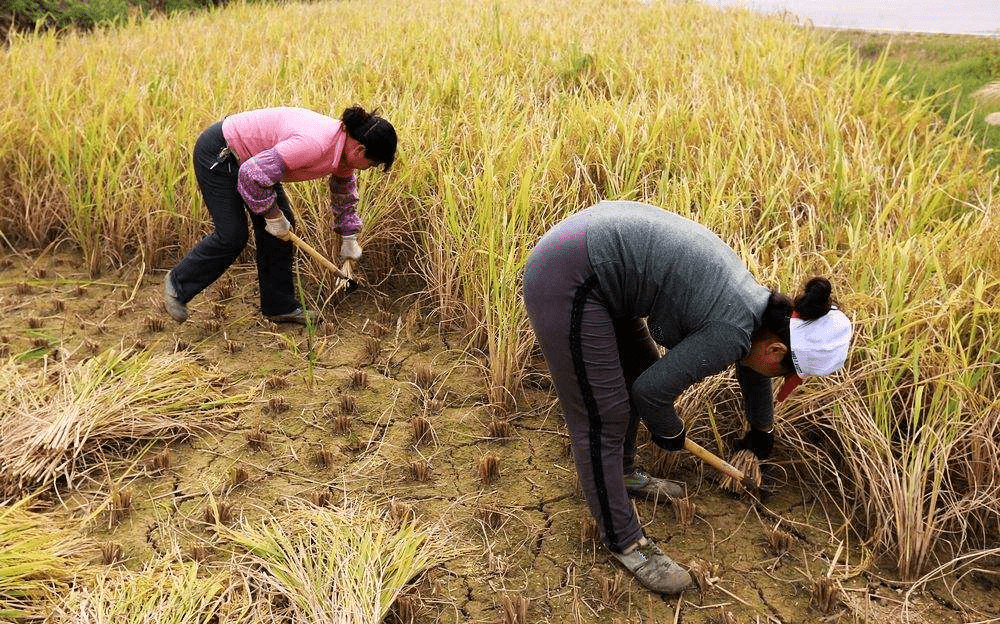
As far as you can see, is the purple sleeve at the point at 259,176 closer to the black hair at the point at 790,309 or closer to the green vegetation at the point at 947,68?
the black hair at the point at 790,309

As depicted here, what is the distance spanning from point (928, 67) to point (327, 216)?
235 inches

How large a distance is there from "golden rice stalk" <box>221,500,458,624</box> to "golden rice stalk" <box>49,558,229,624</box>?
0.12 meters

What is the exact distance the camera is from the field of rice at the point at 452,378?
217cm

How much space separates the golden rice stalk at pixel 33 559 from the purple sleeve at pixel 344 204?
1580 millimetres

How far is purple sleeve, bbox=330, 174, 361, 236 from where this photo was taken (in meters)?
3.18

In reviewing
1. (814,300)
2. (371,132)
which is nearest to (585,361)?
(814,300)

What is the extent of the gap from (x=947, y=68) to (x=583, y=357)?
621 cm

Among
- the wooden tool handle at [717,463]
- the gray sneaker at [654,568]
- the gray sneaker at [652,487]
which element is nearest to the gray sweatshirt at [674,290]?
the wooden tool handle at [717,463]

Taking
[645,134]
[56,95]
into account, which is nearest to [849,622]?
[645,134]

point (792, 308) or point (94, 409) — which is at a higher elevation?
point (792, 308)

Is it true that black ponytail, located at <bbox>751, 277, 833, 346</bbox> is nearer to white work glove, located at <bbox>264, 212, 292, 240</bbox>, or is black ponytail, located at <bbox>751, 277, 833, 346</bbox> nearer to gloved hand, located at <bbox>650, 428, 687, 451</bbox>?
gloved hand, located at <bbox>650, 428, 687, 451</bbox>

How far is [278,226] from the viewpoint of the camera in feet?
10.0

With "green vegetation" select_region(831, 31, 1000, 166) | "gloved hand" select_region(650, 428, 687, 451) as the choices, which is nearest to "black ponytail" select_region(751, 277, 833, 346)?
"gloved hand" select_region(650, 428, 687, 451)

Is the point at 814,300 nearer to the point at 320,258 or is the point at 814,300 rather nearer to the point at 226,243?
the point at 320,258
